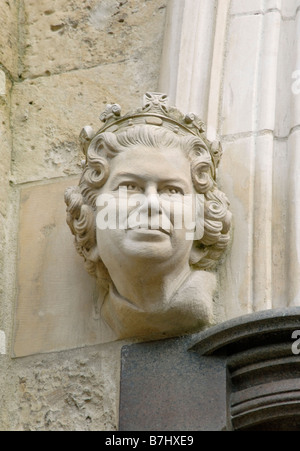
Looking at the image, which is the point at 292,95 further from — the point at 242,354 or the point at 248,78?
the point at 242,354

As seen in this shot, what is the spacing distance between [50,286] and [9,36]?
2.84ft

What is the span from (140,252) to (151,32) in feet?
3.18

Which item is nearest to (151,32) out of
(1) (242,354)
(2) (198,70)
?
(2) (198,70)

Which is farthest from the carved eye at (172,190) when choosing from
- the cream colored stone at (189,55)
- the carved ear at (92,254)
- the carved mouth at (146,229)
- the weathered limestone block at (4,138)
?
the weathered limestone block at (4,138)

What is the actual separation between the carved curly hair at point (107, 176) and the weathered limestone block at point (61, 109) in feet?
1.09

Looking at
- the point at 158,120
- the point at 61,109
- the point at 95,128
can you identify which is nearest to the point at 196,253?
Result: the point at 158,120

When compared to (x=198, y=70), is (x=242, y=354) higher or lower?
lower

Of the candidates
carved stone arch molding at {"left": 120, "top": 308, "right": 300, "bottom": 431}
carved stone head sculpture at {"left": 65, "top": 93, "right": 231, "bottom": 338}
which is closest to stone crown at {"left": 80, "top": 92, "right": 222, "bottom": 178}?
carved stone head sculpture at {"left": 65, "top": 93, "right": 231, "bottom": 338}

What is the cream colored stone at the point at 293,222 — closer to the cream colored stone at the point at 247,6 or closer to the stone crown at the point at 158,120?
the stone crown at the point at 158,120

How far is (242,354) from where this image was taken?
10.2ft

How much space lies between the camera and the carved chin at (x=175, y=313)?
3.20 m

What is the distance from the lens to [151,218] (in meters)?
3.12

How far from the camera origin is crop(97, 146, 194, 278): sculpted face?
312cm

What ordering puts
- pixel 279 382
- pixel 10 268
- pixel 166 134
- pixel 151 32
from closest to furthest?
pixel 279 382 → pixel 166 134 → pixel 10 268 → pixel 151 32
